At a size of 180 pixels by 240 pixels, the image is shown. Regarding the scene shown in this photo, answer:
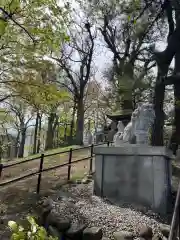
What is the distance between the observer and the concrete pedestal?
607 centimetres

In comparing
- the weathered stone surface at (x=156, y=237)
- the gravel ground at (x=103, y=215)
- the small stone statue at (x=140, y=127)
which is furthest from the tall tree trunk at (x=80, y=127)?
the weathered stone surface at (x=156, y=237)

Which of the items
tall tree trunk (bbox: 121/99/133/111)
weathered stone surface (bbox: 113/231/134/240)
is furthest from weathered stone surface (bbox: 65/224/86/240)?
tall tree trunk (bbox: 121/99/133/111)

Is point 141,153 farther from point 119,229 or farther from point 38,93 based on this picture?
point 38,93

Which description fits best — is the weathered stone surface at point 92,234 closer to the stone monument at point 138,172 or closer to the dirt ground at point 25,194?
the dirt ground at point 25,194

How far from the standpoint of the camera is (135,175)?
251 inches

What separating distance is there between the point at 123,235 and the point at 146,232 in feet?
1.58

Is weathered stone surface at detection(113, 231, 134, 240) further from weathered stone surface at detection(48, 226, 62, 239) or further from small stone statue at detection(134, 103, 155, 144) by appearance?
small stone statue at detection(134, 103, 155, 144)

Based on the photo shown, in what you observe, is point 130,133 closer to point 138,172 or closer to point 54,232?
point 138,172

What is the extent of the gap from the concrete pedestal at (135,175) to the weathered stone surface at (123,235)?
1.44 m

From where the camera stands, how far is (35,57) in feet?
32.2

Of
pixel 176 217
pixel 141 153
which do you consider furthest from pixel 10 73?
pixel 176 217

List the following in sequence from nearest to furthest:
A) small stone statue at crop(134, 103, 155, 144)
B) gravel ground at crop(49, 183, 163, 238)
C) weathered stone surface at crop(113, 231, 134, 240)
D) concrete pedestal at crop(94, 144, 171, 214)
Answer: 1. weathered stone surface at crop(113, 231, 134, 240)
2. gravel ground at crop(49, 183, 163, 238)
3. concrete pedestal at crop(94, 144, 171, 214)
4. small stone statue at crop(134, 103, 155, 144)

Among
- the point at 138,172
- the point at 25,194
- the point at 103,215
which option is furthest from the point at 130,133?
the point at 25,194

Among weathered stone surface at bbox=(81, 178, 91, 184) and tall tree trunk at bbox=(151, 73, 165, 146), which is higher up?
tall tree trunk at bbox=(151, 73, 165, 146)
